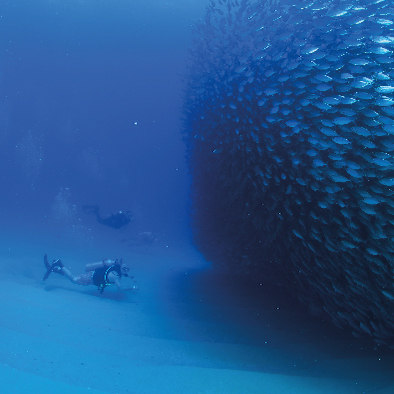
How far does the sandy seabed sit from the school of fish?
2.14ft

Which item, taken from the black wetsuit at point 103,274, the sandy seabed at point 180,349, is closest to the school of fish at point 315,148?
the sandy seabed at point 180,349

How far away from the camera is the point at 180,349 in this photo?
15.6 ft

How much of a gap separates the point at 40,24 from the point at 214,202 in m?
29.1

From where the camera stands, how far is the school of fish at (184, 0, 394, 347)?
3934 millimetres

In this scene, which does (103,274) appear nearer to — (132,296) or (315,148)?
(132,296)

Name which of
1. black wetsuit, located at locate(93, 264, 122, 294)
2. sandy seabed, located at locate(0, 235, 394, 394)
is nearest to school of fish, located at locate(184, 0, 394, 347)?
sandy seabed, located at locate(0, 235, 394, 394)

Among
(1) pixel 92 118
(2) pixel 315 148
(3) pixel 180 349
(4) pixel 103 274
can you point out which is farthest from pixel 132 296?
(1) pixel 92 118

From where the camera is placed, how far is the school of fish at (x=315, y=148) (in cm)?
393

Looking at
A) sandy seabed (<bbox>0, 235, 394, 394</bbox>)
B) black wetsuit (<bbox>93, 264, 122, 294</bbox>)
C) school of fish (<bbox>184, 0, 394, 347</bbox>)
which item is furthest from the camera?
black wetsuit (<bbox>93, 264, 122, 294</bbox>)

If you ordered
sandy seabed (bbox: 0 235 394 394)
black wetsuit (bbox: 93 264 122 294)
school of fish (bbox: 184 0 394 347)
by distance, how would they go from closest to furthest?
sandy seabed (bbox: 0 235 394 394) < school of fish (bbox: 184 0 394 347) < black wetsuit (bbox: 93 264 122 294)

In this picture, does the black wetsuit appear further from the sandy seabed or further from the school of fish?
the school of fish

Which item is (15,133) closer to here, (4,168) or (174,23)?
(4,168)

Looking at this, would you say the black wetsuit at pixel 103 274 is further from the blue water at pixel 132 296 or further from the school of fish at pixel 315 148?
the school of fish at pixel 315 148

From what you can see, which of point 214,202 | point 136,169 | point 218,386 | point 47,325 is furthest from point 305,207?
point 136,169
